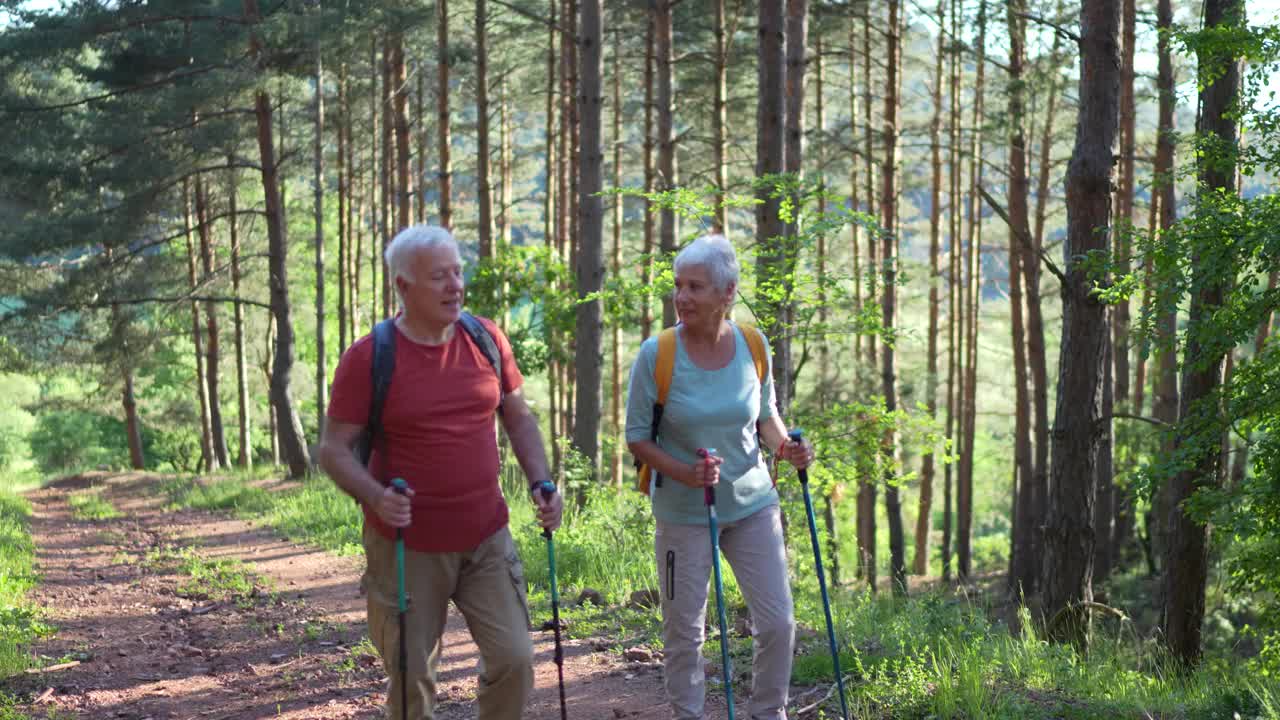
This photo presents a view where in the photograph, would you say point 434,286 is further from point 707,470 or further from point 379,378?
point 707,470

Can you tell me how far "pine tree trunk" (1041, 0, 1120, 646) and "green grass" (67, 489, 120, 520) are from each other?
13948mm

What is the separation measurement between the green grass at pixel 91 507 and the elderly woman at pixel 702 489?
15162 millimetres

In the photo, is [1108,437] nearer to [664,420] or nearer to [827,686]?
[827,686]

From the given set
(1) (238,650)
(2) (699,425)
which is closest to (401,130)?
(1) (238,650)

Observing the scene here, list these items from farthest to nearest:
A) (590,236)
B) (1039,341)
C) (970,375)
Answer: (970,375) < (1039,341) < (590,236)

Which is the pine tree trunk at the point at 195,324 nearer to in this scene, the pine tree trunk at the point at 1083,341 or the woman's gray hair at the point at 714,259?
the pine tree trunk at the point at 1083,341

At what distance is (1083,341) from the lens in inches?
340

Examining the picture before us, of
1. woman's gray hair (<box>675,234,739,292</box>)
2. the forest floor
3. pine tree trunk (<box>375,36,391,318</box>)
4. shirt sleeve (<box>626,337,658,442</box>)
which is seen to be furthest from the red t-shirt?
pine tree trunk (<box>375,36,391,318</box>)

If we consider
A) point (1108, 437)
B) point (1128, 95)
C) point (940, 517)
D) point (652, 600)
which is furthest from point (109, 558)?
point (940, 517)

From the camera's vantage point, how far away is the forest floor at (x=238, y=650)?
603cm

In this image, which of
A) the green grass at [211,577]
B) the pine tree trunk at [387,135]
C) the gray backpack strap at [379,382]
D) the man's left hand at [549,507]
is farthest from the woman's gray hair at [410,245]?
the pine tree trunk at [387,135]

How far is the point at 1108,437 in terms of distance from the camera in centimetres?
1434

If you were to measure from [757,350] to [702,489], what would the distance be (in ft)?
1.97

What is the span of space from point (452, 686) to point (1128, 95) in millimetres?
15686
